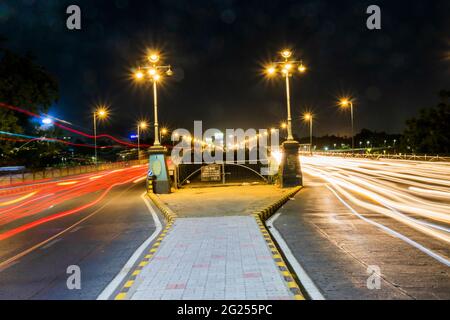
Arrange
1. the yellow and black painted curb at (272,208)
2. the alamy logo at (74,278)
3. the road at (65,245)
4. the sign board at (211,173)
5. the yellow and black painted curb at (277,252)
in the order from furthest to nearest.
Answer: the sign board at (211,173)
the yellow and black painted curb at (272,208)
the road at (65,245)
the alamy logo at (74,278)
the yellow and black painted curb at (277,252)

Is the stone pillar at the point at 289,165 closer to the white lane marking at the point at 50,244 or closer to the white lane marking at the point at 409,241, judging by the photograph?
the white lane marking at the point at 409,241

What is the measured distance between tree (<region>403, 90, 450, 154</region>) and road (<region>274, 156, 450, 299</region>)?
54021 mm

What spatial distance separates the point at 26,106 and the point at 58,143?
5.88 meters

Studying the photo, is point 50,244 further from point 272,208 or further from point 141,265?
point 272,208

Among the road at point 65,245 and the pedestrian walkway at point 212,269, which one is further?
the road at point 65,245

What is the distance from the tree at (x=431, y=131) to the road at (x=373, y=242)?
177ft

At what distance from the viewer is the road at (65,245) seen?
6889 mm

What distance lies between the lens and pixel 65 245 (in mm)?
10305

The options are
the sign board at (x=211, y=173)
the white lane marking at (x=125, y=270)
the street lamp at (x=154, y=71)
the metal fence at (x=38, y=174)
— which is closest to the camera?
the white lane marking at (x=125, y=270)

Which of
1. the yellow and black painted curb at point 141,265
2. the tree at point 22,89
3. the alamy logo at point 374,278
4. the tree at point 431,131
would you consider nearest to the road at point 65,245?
the yellow and black painted curb at point 141,265

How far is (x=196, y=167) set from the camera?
2777cm

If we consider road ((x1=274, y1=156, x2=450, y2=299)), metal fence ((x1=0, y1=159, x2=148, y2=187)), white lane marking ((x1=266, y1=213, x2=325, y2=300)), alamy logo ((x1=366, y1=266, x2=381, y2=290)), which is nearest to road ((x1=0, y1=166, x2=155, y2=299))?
white lane marking ((x1=266, y1=213, x2=325, y2=300))

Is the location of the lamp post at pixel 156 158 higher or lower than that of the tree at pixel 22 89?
lower

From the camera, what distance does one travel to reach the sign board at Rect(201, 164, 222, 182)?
26.2m
